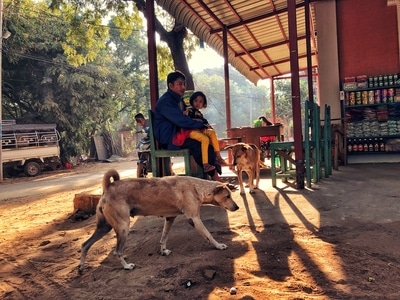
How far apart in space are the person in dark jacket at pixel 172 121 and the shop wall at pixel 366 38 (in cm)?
738

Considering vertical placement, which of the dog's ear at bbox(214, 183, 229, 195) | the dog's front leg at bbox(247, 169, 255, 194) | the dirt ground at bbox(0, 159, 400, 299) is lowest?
the dirt ground at bbox(0, 159, 400, 299)

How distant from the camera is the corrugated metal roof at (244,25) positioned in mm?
8875

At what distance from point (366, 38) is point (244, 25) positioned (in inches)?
145

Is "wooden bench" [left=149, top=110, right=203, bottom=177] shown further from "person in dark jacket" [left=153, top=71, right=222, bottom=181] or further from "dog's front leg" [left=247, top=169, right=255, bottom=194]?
"dog's front leg" [left=247, top=169, right=255, bottom=194]

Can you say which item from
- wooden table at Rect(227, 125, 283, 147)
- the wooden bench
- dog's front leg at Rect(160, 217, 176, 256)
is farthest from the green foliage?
dog's front leg at Rect(160, 217, 176, 256)

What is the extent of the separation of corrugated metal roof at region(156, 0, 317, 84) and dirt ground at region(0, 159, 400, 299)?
5.23 metres

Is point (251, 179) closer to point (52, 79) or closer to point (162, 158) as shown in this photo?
point (162, 158)

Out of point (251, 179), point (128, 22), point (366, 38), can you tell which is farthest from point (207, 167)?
point (128, 22)

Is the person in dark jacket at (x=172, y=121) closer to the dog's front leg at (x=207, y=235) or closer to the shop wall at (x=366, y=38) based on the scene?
the dog's front leg at (x=207, y=235)

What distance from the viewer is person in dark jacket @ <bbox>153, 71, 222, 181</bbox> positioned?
493 centimetres

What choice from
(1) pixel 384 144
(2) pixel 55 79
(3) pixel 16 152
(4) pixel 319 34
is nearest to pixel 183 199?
(1) pixel 384 144

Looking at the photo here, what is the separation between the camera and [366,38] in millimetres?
10453

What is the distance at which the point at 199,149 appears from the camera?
5059mm

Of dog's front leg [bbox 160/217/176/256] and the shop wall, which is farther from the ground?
the shop wall
